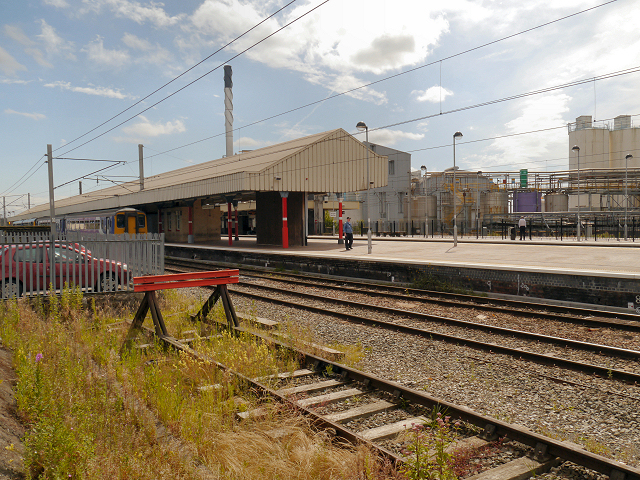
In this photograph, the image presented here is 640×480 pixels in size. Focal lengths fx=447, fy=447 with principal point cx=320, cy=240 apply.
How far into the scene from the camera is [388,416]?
15.5ft

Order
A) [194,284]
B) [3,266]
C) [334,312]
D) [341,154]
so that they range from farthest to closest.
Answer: [341,154] < [334,312] < [3,266] < [194,284]

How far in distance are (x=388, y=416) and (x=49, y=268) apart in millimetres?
8585

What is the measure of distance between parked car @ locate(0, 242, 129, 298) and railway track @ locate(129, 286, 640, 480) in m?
4.97

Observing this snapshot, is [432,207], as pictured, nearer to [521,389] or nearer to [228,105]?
[228,105]

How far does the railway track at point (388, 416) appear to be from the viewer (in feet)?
11.9

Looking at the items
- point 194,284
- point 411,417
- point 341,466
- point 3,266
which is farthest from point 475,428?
point 3,266

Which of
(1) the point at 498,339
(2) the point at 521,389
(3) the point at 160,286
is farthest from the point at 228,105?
(2) the point at 521,389

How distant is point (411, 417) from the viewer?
4.68m

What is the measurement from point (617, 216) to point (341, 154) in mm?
28476

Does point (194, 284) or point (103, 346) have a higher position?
point (194, 284)

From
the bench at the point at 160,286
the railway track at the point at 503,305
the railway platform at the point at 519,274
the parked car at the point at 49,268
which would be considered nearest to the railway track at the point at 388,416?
the bench at the point at 160,286

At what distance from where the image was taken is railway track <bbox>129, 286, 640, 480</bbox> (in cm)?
362

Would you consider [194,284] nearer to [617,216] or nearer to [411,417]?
[411,417]

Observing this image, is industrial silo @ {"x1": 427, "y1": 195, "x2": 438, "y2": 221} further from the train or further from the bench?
the bench
